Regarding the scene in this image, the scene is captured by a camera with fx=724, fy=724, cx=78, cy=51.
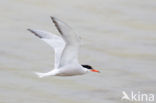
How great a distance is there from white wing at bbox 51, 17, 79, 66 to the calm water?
249 centimetres

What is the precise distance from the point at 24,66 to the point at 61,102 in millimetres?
1371

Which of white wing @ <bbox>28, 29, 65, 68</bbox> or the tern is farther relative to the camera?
white wing @ <bbox>28, 29, 65, 68</bbox>

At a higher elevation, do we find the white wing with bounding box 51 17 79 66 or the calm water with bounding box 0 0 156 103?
the white wing with bounding box 51 17 79 66

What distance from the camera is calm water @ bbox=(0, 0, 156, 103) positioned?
441 inches

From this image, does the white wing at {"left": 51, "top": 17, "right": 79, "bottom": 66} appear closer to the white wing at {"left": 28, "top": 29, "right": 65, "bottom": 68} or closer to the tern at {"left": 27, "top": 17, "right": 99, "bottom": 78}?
the tern at {"left": 27, "top": 17, "right": 99, "bottom": 78}

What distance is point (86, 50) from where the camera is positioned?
1272 cm

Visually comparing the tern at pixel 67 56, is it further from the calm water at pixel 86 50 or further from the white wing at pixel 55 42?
the calm water at pixel 86 50

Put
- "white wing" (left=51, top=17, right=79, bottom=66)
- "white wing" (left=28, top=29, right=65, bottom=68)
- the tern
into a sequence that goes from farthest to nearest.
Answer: "white wing" (left=28, top=29, right=65, bottom=68)
the tern
"white wing" (left=51, top=17, right=79, bottom=66)

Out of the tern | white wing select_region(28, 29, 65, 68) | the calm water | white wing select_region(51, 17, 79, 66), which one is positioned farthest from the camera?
the calm water

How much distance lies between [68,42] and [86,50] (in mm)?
4641

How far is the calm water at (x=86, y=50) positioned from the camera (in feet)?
36.7

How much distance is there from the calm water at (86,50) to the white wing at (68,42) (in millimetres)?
2495

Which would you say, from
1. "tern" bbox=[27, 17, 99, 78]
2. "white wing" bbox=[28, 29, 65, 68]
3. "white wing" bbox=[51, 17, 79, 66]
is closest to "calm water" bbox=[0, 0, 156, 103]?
"white wing" bbox=[28, 29, 65, 68]

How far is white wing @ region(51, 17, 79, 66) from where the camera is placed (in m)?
7.78
